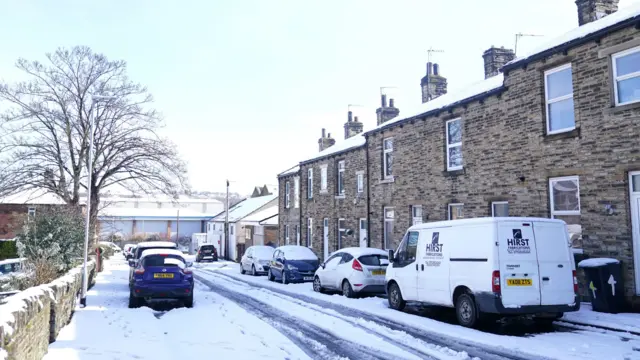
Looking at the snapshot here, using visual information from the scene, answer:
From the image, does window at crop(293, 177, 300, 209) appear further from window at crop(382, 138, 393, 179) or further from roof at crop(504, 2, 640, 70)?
roof at crop(504, 2, 640, 70)

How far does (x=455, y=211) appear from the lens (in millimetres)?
16766

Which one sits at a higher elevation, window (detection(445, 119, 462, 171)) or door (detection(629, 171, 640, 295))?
window (detection(445, 119, 462, 171))

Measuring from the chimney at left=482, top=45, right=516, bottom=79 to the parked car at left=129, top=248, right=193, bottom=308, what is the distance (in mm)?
13330

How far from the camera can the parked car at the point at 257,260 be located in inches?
1012

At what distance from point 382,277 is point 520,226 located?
6108 mm

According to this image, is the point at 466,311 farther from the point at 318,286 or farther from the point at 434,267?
the point at 318,286

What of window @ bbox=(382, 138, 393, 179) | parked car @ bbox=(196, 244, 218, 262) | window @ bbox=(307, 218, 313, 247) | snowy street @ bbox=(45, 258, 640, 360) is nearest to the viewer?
snowy street @ bbox=(45, 258, 640, 360)

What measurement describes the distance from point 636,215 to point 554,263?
2725mm

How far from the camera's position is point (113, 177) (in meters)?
32.3

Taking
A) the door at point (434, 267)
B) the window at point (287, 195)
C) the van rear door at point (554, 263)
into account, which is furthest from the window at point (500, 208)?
the window at point (287, 195)

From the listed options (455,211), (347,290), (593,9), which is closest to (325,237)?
(455,211)

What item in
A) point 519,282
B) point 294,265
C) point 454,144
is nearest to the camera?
point 519,282

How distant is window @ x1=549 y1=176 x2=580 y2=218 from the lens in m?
12.3

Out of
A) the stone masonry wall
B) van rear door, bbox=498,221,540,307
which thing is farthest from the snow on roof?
van rear door, bbox=498,221,540,307
